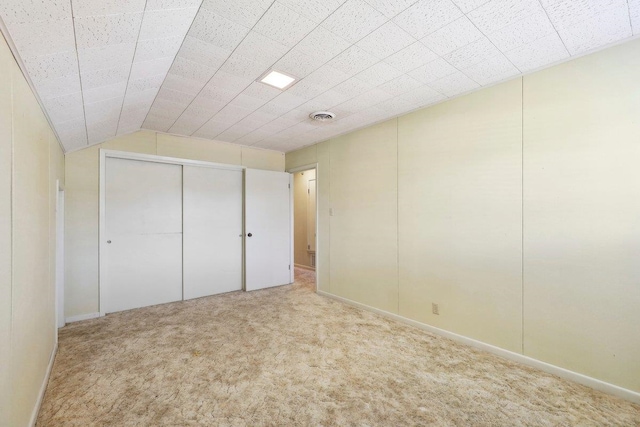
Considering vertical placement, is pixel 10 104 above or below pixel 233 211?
above

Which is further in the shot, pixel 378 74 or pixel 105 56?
pixel 378 74

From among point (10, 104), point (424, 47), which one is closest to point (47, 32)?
point (10, 104)

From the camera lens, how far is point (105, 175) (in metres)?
3.69

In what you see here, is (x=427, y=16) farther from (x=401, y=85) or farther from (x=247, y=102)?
(x=247, y=102)

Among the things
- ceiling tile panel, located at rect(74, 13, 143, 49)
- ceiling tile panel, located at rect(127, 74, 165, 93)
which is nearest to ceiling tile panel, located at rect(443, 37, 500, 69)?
ceiling tile panel, located at rect(74, 13, 143, 49)

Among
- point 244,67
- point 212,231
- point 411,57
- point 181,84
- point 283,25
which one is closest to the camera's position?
point 283,25

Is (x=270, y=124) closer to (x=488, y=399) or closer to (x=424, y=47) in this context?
(x=424, y=47)

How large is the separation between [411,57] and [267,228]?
3.63 meters

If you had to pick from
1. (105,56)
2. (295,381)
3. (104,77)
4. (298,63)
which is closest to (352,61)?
(298,63)

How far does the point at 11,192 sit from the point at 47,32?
79cm

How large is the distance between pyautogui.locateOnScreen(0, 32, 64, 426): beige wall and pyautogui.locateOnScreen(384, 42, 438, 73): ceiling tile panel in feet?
7.43

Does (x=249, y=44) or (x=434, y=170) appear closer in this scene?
(x=249, y=44)

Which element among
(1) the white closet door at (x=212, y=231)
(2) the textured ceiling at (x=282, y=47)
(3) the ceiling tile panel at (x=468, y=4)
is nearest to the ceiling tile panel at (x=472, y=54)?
(2) the textured ceiling at (x=282, y=47)

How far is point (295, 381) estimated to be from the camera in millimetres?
2182
